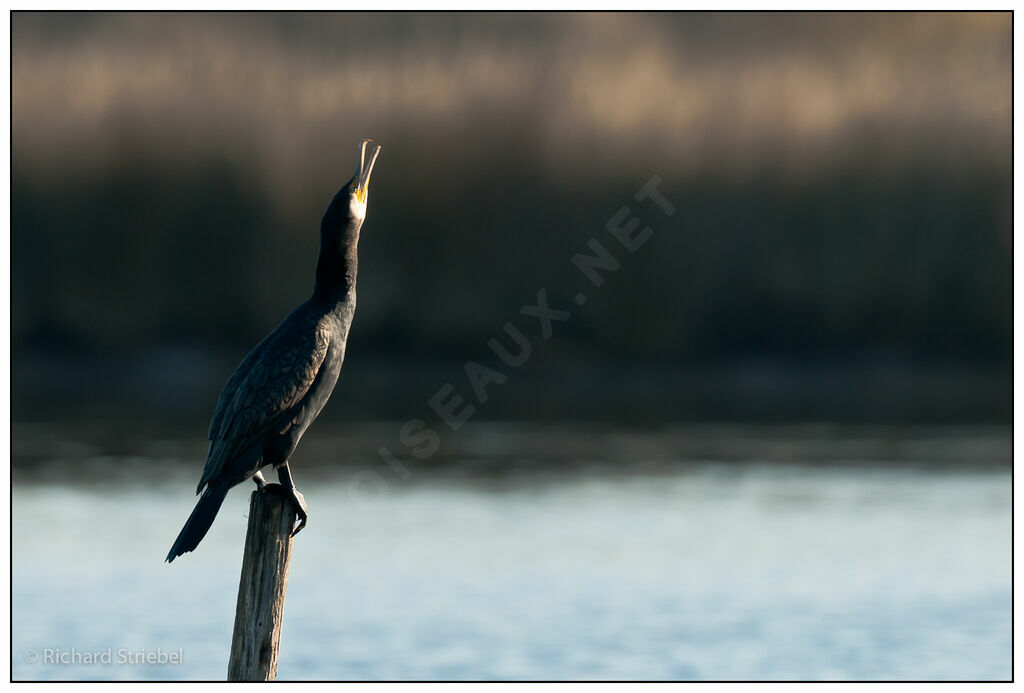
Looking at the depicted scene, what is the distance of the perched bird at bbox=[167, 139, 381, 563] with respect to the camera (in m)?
6.42

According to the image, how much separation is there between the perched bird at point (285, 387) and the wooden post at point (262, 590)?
0.08m

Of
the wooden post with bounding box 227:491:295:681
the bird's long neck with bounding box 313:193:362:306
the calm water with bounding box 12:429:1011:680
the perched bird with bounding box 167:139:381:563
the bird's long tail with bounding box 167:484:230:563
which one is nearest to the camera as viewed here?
the bird's long tail with bounding box 167:484:230:563

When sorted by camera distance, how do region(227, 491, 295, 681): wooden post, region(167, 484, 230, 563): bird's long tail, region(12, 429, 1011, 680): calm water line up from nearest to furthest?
region(167, 484, 230, 563): bird's long tail < region(227, 491, 295, 681): wooden post < region(12, 429, 1011, 680): calm water

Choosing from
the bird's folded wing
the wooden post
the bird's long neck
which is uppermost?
the bird's long neck

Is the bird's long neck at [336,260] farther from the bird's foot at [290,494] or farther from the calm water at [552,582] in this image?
the calm water at [552,582]

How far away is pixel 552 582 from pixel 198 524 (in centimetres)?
785

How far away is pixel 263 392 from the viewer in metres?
6.54

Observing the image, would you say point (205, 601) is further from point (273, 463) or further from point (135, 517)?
point (273, 463)

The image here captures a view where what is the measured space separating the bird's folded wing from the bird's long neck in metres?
0.34

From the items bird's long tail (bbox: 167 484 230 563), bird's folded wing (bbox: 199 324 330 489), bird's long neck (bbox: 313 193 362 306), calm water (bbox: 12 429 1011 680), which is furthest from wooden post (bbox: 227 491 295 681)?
calm water (bbox: 12 429 1011 680)

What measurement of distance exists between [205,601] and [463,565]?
9.63ft

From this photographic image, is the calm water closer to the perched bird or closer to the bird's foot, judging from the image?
the perched bird

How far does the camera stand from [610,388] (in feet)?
142

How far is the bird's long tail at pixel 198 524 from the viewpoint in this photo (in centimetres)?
610
